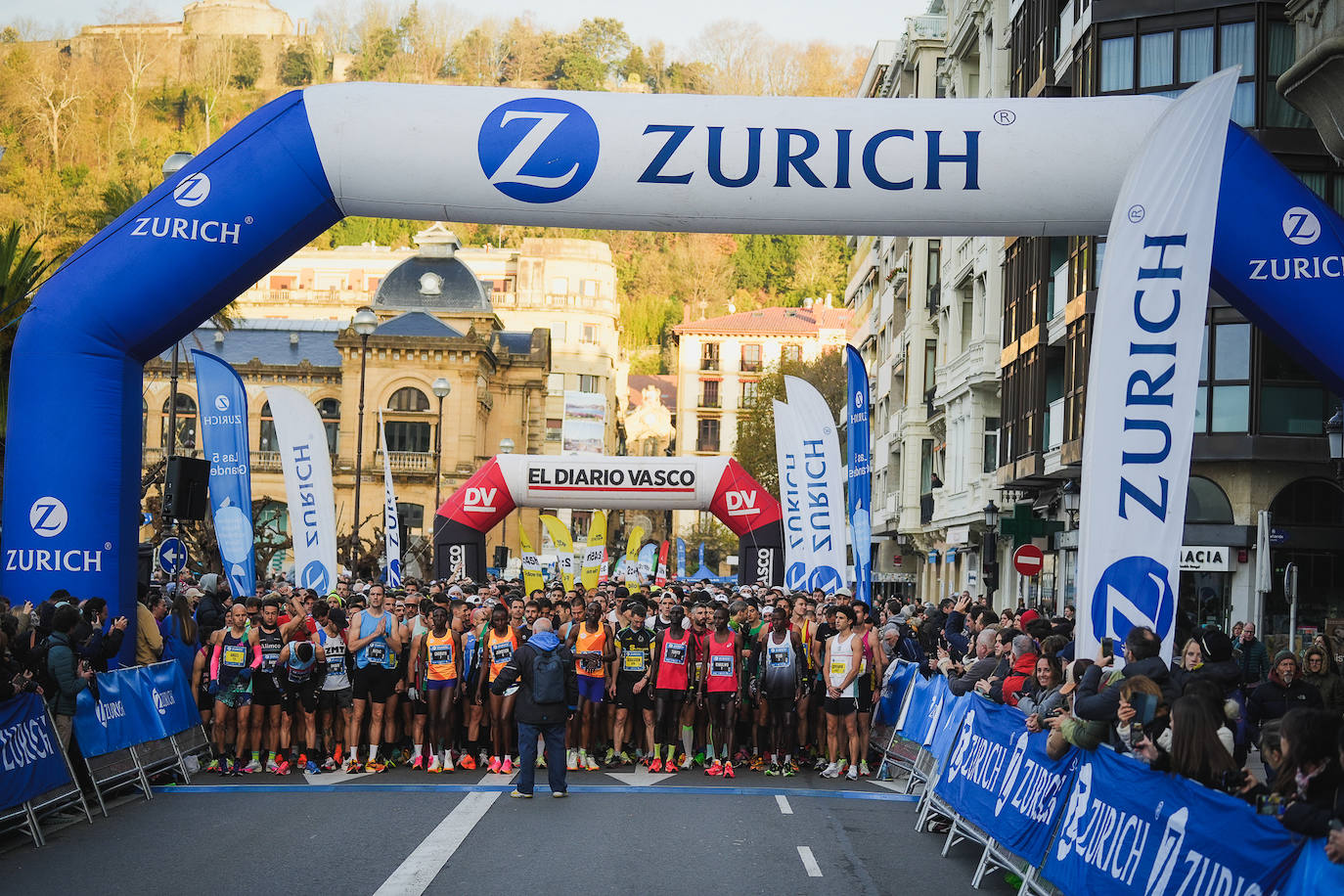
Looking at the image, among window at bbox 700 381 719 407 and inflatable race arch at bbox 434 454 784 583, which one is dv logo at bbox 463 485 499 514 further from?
window at bbox 700 381 719 407

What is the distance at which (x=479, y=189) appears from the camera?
501 inches

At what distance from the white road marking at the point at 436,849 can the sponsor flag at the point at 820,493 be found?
8.77 metres

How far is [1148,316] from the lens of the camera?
10.6m

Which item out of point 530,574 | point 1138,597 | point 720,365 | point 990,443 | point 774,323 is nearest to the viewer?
point 1138,597

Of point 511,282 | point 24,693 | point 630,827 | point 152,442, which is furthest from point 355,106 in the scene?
point 511,282

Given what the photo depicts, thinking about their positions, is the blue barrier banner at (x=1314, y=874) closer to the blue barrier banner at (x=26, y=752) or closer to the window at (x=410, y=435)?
the blue barrier banner at (x=26, y=752)

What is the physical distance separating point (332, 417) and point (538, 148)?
216ft

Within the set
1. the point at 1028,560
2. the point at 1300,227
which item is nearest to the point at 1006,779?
the point at 1300,227

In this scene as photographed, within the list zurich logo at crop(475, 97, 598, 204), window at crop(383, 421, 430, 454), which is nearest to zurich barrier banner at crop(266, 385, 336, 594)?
zurich logo at crop(475, 97, 598, 204)

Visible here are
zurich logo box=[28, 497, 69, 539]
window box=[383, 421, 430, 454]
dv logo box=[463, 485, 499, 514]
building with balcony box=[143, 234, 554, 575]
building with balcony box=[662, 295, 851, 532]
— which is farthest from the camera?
building with balcony box=[662, 295, 851, 532]

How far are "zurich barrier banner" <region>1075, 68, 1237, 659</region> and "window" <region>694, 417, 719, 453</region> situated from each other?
105 meters

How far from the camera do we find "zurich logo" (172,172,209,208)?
12.7 m

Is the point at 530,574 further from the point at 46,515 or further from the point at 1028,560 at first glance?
the point at 46,515

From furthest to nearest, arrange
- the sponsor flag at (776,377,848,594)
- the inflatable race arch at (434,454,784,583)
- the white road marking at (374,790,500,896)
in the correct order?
the inflatable race arch at (434,454,784,583) → the sponsor flag at (776,377,848,594) → the white road marking at (374,790,500,896)
